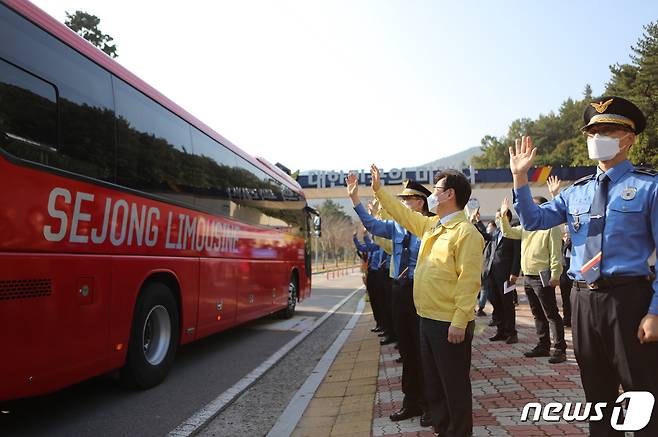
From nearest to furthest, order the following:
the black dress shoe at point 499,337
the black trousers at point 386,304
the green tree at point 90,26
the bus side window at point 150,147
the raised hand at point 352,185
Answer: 1. the raised hand at point 352,185
2. the bus side window at point 150,147
3. the black dress shoe at point 499,337
4. the black trousers at point 386,304
5. the green tree at point 90,26

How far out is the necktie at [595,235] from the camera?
2754mm

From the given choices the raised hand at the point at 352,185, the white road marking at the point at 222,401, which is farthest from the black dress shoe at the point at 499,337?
the raised hand at the point at 352,185

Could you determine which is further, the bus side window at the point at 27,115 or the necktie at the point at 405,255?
the necktie at the point at 405,255

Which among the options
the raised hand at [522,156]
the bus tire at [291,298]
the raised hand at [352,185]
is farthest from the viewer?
the bus tire at [291,298]

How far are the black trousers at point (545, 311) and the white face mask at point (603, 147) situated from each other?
3.72m

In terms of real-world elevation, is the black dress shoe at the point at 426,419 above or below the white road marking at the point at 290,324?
above

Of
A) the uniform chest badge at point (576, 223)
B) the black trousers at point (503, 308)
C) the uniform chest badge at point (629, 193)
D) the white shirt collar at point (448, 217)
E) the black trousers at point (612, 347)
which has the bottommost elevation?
the black trousers at point (503, 308)

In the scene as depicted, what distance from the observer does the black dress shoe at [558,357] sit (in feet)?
19.2

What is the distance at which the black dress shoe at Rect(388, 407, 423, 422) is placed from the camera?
4.36 m

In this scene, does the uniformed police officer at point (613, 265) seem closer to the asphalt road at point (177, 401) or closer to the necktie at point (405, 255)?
the necktie at point (405, 255)

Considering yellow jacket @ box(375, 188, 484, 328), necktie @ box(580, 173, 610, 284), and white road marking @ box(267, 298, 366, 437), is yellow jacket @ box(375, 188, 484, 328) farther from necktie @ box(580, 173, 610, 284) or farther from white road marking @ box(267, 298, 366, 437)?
white road marking @ box(267, 298, 366, 437)

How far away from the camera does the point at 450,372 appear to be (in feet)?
11.0

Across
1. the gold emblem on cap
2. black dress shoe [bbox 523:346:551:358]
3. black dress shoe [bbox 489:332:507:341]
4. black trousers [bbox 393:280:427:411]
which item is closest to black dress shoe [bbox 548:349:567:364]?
black dress shoe [bbox 523:346:551:358]

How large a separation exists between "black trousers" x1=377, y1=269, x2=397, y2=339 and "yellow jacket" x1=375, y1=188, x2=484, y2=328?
440 centimetres
